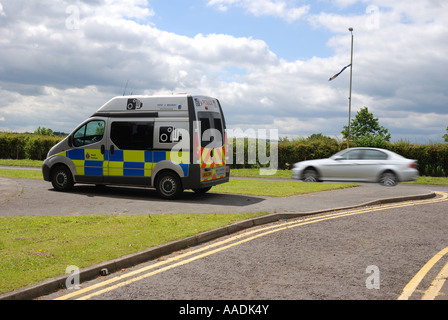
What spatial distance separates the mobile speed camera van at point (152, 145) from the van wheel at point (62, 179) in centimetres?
3

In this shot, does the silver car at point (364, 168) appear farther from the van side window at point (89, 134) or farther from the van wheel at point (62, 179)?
the van wheel at point (62, 179)

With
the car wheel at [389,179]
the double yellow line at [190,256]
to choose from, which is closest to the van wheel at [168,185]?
the double yellow line at [190,256]

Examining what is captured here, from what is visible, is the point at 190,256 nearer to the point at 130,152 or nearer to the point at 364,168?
the point at 130,152

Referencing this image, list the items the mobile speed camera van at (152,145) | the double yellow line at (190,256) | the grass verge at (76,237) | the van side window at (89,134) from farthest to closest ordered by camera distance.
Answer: the van side window at (89,134) < the mobile speed camera van at (152,145) < the grass verge at (76,237) < the double yellow line at (190,256)

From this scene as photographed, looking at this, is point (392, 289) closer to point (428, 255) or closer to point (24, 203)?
point (428, 255)

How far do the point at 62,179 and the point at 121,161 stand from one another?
2.34 m

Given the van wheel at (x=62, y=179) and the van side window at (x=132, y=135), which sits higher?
the van side window at (x=132, y=135)

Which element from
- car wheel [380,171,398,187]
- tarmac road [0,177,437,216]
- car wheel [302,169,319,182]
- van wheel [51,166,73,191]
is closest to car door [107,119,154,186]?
tarmac road [0,177,437,216]

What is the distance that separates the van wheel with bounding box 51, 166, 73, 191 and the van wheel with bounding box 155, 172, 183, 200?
3.11 m

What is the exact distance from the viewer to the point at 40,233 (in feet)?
23.3

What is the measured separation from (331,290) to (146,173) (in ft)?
26.0

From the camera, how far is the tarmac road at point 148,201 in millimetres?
9797

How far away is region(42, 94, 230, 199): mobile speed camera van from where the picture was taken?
11367 mm
